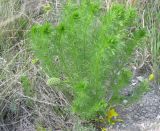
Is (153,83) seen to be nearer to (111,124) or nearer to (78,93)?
(111,124)

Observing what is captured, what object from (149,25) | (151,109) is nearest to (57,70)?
(151,109)

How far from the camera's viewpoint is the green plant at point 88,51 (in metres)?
2.03

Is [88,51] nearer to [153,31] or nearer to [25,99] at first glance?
[25,99]

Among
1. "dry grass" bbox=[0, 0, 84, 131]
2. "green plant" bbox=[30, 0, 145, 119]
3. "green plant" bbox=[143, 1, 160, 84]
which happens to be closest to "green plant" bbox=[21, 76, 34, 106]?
"dry grass" bbox=[0, 0, 84, 131]

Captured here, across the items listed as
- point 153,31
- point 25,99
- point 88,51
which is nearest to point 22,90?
point 25,99


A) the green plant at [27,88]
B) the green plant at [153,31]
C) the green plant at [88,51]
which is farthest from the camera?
the green plant at [153,31]

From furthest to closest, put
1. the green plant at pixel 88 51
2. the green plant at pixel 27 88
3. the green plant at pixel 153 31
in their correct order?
the green plant at pixel 153 31 → the green plant at pixel 27 88 → the green plant at pixel 88 51

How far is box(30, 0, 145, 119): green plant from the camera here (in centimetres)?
203

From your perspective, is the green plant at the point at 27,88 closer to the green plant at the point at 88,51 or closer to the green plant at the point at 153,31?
the green plant at the point at 88,51

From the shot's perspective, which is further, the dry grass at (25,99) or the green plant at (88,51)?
the dry grass at (25,99)

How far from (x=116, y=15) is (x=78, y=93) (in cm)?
44

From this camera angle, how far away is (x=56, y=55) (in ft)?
7.23

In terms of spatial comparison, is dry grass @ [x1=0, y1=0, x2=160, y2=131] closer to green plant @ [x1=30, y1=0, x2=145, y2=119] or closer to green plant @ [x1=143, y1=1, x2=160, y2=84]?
green plant @ [x1=143, y1=1, x2=160, y2=84]

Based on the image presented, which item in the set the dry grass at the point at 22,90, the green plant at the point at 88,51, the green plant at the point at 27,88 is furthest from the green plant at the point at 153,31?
the green plant at the point at 27,88
